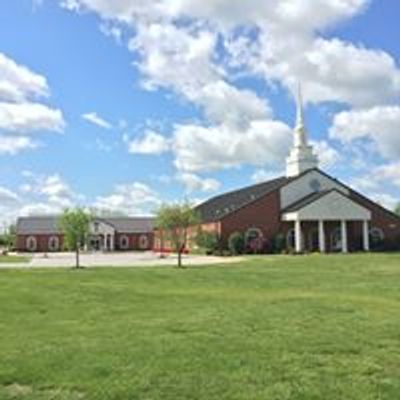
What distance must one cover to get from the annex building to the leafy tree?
108 feet

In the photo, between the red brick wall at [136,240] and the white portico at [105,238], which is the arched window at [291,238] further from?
the red brick wall at [136,240]

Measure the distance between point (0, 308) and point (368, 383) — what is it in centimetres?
1095

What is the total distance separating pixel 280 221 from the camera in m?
67.2

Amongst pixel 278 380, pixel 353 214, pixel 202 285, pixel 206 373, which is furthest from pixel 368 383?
pixel 353 214

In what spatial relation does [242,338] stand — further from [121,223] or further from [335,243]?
[121,223]

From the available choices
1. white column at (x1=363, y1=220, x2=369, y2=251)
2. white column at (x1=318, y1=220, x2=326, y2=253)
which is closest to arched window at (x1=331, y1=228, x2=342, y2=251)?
white column at (x1=363, y1=220, x2=369, y2=251)

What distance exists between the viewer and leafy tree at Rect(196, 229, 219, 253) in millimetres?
66188

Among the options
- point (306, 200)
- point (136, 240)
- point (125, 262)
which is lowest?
point (125, 262)

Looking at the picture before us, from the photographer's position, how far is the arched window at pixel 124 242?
10394cm

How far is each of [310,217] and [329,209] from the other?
66.0 inches

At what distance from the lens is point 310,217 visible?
63875 millimetres

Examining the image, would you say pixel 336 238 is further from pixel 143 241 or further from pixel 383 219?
pixel 143 241

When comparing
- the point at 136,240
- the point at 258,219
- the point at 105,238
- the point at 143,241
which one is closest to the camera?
the point at 258,219

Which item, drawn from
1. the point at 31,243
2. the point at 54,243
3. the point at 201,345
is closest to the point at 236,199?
the point at 54,243
